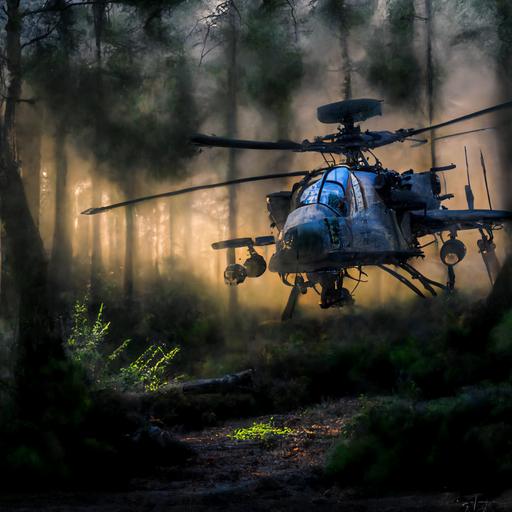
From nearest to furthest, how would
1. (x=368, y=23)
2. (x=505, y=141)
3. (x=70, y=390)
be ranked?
(x=70, y=390) → (x=505, y=141) → (x=368, y=23)

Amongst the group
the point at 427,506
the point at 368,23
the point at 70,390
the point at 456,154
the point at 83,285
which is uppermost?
the point at 368,23

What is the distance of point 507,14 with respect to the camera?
819 inches

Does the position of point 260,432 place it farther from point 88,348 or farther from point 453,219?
point 453,219

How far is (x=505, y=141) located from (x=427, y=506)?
17.0m

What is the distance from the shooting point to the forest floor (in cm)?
668

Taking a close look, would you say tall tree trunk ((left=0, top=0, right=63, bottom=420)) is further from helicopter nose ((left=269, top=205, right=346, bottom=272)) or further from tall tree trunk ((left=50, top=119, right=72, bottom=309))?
tall tree trunk ((left=50, top=119, right=72, bottom=309))

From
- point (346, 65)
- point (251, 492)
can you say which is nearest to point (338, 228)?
point (251, 492)

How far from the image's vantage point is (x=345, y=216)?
11.1 metres

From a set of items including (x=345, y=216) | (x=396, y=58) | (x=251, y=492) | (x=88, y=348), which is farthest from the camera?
(x=396, y=58)

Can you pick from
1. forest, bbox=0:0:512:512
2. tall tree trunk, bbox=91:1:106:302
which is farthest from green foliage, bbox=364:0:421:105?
tall tree trunk, bbox=91:1:106:302

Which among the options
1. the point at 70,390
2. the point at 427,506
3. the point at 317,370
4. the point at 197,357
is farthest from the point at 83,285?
the point at 427,506

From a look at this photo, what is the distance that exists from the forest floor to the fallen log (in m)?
3.11

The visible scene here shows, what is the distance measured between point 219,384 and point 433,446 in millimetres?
7805

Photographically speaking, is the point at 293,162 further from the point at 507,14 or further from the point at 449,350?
the point at 449,350
